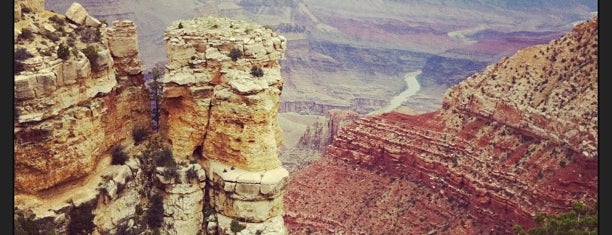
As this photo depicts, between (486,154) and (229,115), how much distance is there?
32.2 metres

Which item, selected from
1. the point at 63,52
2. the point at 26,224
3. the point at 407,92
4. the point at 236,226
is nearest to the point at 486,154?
the point at 236,226

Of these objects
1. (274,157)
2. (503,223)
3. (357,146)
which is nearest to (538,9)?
(357,146)

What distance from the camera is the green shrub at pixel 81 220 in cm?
2988

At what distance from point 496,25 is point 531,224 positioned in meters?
146

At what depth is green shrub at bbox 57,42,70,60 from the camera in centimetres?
2886

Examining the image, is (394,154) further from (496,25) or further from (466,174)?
(496,25)

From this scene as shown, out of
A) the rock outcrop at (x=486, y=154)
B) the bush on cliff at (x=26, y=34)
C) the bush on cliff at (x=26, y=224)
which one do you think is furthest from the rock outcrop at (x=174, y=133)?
the rock outcrop at (x=486, y=154)

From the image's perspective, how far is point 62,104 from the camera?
28500 mm

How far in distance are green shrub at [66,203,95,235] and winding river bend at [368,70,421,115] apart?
120107mm

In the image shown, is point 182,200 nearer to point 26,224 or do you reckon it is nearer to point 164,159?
point 164,159

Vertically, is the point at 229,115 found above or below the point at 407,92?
above

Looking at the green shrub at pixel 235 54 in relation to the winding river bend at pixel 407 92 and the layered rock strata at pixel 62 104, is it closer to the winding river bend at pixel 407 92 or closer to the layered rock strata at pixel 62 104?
the layered rock strata at pixel 62 104

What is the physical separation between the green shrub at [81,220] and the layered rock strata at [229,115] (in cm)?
544

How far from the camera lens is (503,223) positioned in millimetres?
54750
